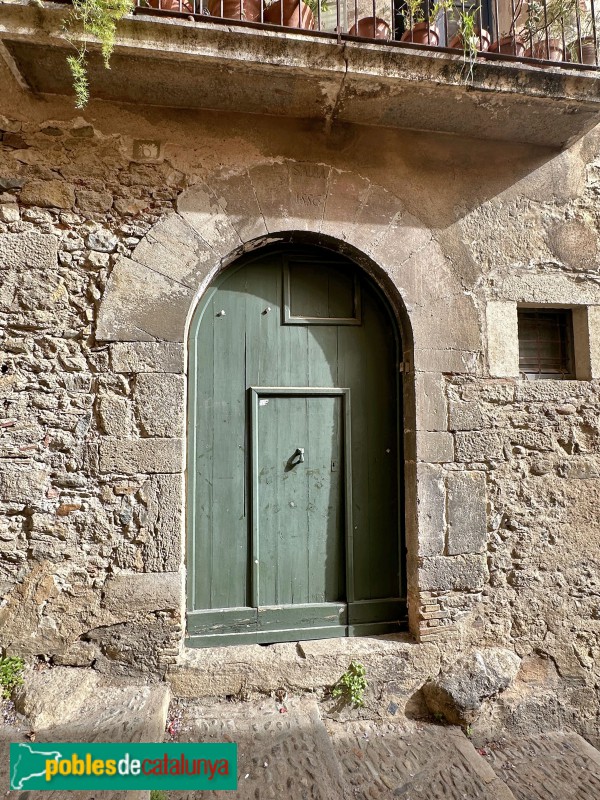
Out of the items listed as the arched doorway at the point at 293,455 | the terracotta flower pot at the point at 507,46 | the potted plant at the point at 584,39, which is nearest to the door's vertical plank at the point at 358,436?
the arched doorway at the point at 293,455

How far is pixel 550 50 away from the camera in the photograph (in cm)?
281

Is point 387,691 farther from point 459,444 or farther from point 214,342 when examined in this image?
point 214,342

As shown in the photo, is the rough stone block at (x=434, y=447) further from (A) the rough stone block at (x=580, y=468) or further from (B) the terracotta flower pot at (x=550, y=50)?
(B) the terracotta flower pot at (x=550, y=50)

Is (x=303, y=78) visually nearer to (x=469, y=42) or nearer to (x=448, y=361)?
(x=469, y=42)

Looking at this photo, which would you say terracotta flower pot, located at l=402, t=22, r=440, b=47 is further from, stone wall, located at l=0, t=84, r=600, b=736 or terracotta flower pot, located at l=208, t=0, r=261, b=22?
terracotta flower pot, located at l=208, t=0, r=261, b=22

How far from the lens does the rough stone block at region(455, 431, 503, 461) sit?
2.80m

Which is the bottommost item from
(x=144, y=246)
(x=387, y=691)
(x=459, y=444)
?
(x=387, y=691)

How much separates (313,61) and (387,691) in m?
3.52

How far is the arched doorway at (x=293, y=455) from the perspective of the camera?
2.75m

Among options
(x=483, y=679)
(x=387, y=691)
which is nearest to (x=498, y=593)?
(x=483, y=679)

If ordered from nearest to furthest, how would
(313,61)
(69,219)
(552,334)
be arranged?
(313,61)
(69,219)
(552,334)

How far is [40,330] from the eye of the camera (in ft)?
8.21

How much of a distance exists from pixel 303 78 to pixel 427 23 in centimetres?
90

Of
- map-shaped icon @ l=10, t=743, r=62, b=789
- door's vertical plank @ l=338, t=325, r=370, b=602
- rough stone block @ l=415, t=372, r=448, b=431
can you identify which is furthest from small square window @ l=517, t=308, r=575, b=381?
map-shaped icon @ l=10, t=743, r=62, b=789
